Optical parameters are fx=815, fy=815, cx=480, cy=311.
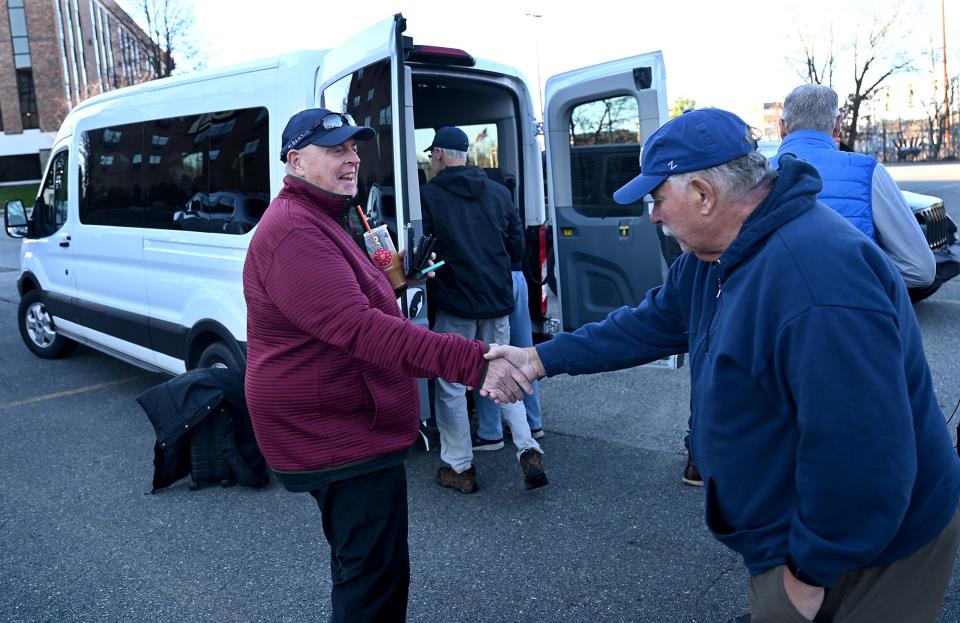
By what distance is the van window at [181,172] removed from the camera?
4.94 meters

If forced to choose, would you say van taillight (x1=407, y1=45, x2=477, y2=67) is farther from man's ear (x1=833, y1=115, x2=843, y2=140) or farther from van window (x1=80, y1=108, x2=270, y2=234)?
man's ear (x1=833, y1=115, x2=843, y2=140)

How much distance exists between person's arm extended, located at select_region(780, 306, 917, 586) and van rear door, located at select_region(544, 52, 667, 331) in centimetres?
410

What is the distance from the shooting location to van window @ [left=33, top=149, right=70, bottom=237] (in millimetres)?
6961

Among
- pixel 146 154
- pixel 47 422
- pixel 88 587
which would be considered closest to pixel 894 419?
pixel 88 587

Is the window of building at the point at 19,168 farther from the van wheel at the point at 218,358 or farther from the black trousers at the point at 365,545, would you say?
the black trousers at the point at 365,545

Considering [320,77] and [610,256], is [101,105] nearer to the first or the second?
[320,77]

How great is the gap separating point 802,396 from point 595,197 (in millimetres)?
4501

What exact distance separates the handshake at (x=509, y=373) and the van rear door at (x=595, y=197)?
10.7 feet

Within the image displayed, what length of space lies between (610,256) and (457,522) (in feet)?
8.27

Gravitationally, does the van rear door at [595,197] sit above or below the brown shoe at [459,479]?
above

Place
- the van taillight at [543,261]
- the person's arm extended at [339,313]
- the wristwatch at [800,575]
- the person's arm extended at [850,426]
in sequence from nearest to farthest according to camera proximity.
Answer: the person's arm extended at [850,426] → the wristwatch at [800,575] → the person's arm extended at [339,313] → the van taillight at [543,261]

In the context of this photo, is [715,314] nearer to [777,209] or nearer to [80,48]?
[777,209]

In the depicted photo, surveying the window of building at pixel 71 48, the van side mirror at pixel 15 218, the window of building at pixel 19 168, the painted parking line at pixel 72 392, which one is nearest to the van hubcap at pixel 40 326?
the van side mirror at pixel 15 218

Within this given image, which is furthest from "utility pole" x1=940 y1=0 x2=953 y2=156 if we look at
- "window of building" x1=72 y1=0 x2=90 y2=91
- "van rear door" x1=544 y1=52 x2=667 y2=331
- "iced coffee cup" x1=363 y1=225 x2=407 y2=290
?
"window of building" x1=72 y1=0 x2=90 y2=91
